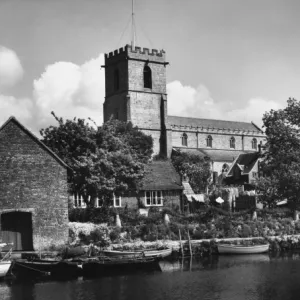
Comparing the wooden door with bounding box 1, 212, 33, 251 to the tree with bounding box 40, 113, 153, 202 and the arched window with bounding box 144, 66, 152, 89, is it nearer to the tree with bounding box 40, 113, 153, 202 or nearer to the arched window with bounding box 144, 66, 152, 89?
the tree with bounding box 40, 113, 153, 202

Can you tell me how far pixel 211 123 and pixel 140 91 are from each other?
19529 millimetres

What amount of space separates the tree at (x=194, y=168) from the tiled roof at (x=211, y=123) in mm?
10607

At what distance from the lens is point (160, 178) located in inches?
2438

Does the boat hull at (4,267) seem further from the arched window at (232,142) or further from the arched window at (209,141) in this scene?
the arched window at (232,142)

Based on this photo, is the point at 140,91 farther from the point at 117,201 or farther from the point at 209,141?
the point at 117,201

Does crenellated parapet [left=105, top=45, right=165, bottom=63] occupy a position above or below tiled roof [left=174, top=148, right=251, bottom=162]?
above

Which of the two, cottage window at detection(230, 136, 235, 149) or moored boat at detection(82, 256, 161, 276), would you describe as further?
cottage window at detection(230, 136, 235, 149)

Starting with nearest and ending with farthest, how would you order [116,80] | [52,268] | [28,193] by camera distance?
[52,268]
[28,193]
[116,80]

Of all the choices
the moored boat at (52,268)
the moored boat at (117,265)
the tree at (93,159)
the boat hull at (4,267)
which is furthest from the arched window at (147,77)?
the boat hull at (4,267)

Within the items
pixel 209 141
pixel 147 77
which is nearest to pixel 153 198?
pixel 147 77

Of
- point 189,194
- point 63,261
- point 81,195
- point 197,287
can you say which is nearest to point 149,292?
point 197,287

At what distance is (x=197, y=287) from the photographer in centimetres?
3566

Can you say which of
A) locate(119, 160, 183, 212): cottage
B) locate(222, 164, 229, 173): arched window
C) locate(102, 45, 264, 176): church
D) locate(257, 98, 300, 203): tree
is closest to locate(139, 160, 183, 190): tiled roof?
locate(119, 160, 183, 212): cottage

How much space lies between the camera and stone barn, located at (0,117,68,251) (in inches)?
1748
